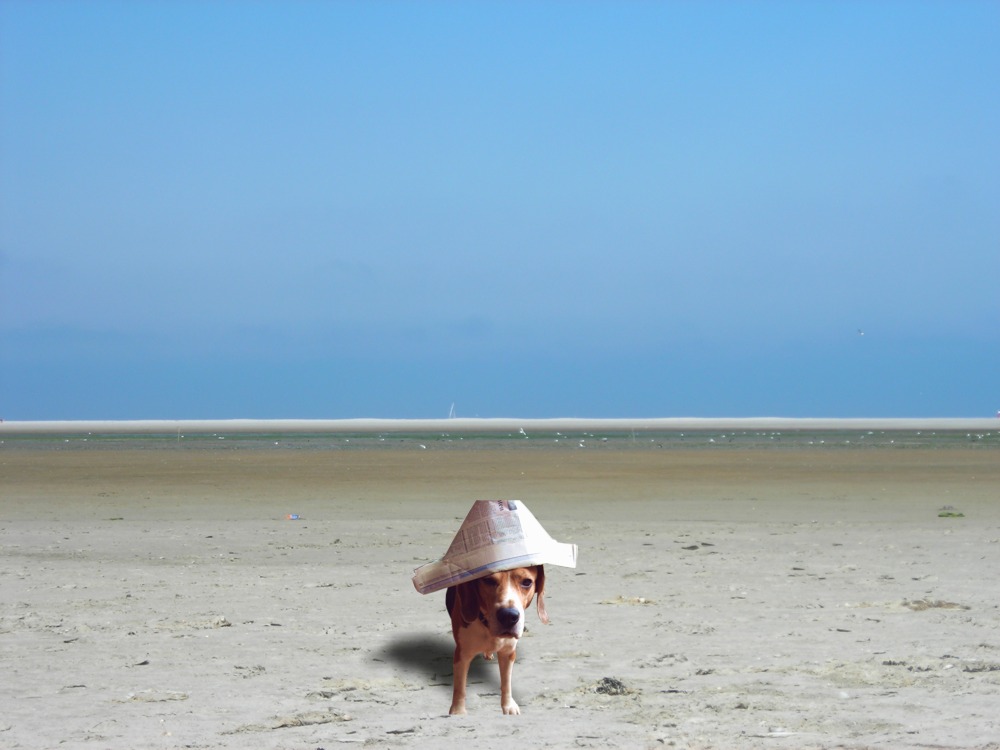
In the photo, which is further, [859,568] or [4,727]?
[859,568]

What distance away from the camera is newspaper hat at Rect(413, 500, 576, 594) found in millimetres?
5051

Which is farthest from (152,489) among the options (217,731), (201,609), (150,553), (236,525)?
(217,731)

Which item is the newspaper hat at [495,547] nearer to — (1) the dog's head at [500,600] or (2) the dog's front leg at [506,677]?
(1) the dog's head at [500,600]

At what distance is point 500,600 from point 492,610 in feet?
0.20

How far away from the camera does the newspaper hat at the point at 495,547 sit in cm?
505

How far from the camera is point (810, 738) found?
6.20m

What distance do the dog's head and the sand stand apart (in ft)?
3.43

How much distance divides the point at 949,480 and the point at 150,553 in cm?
2090

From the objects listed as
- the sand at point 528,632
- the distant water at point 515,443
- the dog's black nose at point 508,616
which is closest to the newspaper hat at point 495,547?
the dog's black nose at point 508,616

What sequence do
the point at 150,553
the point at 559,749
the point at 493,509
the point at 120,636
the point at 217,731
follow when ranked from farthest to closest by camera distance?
1. the point at 150,553
2. the point at 120,636
3. the point at 217,731
4. the point at 559,749
5. the point at 493,509

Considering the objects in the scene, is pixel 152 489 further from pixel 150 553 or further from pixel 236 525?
pixel 150 553

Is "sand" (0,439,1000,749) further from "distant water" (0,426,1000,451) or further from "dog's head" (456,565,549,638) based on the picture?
"distant water" (0,426,1000,451)

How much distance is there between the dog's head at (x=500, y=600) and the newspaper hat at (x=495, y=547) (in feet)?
0.23

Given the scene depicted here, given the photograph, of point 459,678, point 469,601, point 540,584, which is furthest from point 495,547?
point 459,678
